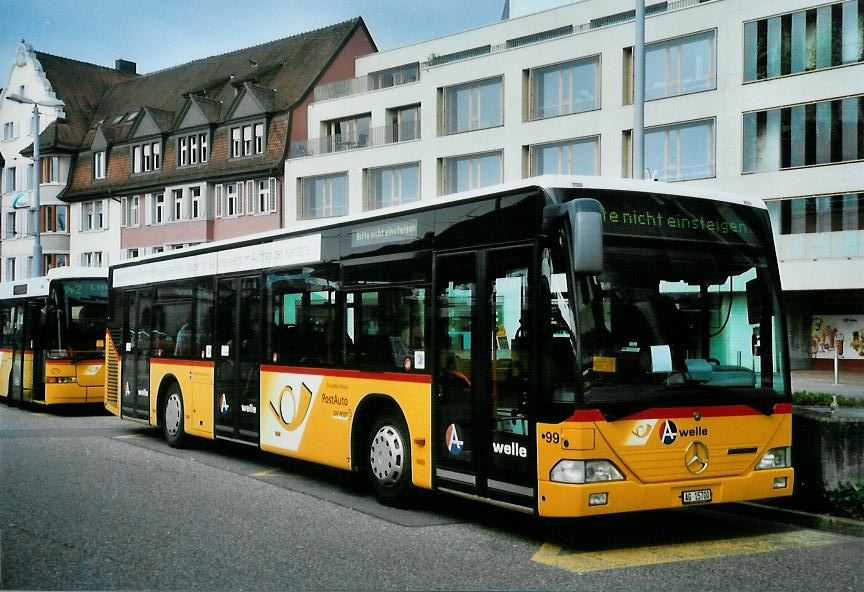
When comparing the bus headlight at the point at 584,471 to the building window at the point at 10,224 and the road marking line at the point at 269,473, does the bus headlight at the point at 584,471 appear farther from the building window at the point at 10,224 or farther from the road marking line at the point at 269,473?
the building window at the point at 10,224

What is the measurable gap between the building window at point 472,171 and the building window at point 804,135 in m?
10.9

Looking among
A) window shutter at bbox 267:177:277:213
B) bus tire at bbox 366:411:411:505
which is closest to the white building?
window shutter at bbox 267:177:277:213

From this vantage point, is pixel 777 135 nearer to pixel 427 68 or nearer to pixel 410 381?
pixel 427 68

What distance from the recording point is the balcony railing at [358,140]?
48344mm

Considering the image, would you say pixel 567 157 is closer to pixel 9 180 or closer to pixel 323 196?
pixel 323 196

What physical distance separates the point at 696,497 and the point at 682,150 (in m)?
32.5

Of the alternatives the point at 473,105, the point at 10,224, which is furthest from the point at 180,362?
the point at 10,224

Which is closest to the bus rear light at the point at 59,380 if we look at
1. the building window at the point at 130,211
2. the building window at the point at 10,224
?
the building window at the point at 130,211

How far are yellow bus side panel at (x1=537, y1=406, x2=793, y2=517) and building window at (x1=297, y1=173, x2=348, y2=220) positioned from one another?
1656 inches

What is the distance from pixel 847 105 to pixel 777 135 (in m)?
2.50

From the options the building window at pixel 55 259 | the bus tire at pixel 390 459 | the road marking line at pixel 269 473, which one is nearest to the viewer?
the bus tire at pixel 390 459

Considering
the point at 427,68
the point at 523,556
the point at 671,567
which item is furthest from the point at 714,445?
the point at 427,68

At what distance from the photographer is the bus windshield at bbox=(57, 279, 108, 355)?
2181 cm

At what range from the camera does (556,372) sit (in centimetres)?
795
